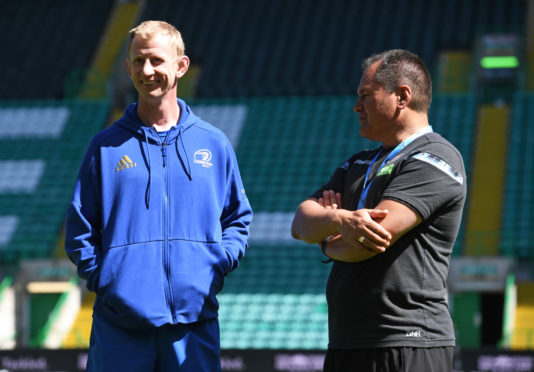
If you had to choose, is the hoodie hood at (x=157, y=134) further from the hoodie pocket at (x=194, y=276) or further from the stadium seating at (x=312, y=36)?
the stadium seating at (x=312, y=36)

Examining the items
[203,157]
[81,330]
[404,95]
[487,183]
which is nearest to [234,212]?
[203,157]

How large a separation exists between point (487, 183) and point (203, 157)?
13.1 metres

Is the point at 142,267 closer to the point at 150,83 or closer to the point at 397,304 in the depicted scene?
the point at 150,83

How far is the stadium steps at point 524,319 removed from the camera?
12.8 metres

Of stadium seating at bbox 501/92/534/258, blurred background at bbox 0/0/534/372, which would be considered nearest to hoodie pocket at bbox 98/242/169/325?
blurred background at bbox 0/0/534/372

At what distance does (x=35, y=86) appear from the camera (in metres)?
19.6

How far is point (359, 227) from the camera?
312cm

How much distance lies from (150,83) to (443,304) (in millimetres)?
1343

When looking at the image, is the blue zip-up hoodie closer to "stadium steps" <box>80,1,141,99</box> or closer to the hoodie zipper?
the hoodie zipper

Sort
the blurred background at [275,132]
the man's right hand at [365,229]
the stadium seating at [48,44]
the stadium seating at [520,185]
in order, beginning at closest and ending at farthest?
the man's right hand at [365,229], the blurred background at [275,132], the stadium seating at [520,185], the stadium seating at [48,44]

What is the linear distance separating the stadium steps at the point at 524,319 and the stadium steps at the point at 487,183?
0.82 meters

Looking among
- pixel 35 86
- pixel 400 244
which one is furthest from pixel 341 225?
pixel 35 86

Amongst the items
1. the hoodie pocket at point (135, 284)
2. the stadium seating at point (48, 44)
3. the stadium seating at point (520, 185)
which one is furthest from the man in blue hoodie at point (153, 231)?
the stadium seating at point (48, 44)

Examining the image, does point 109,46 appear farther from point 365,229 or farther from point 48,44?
point 365,229
